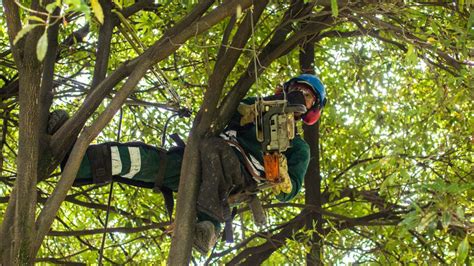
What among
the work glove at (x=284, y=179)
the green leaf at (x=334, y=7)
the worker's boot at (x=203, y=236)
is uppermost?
the work glove at (x=284, y=179)

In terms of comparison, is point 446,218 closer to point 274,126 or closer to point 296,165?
point 274,126

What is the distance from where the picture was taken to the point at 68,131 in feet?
10.5

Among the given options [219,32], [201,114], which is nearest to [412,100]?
[219,32]

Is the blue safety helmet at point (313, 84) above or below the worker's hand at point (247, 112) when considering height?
above

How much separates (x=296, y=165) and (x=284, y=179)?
0.43m

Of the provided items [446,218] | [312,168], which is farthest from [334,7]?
[312,168]

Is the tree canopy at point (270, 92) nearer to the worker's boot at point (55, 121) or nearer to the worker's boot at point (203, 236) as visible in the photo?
the worker's boot at point (55, 121)

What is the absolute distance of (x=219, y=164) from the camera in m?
3.54

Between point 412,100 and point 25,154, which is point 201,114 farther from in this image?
point 412,100

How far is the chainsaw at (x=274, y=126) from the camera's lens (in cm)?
376

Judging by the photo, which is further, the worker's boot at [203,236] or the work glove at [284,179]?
the work glove at [284,179]

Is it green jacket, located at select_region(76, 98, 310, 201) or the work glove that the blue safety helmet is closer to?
green jacket, located at select_region(76, 98, 310, 201)

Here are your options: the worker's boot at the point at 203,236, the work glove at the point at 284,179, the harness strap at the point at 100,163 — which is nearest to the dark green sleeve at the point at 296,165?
the work glove at the point at 284,179

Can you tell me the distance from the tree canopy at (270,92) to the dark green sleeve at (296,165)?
21.7 inches
